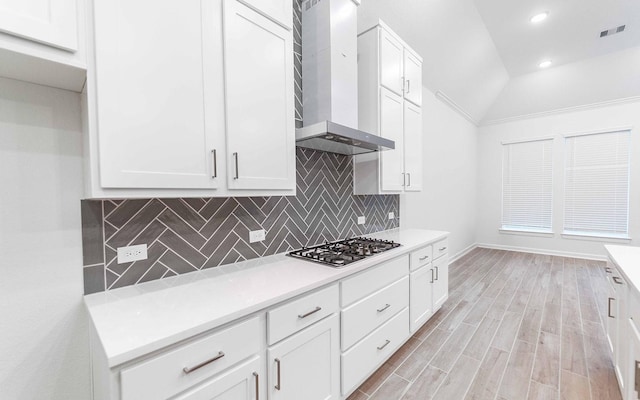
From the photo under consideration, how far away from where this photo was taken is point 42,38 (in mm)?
909

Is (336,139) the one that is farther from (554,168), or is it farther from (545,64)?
(554,168)

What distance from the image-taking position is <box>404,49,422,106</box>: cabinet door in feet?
9.18

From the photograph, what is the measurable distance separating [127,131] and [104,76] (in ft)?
0.69

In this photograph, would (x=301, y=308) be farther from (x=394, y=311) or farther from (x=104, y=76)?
(x=104, y=76)

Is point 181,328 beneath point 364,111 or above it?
beneath

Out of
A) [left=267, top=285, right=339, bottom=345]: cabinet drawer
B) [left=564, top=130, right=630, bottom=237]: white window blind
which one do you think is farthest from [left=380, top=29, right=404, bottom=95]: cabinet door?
[left=564, top=130, right=630, bottom=237]: white window blind

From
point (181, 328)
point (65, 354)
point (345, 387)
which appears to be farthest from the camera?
point (345, 387)

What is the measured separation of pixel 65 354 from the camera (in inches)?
48.2

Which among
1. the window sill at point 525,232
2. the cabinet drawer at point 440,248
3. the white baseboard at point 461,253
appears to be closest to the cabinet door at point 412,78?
the cabinet drawer at point 440,248

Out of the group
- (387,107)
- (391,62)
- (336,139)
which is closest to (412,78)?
(391,62)

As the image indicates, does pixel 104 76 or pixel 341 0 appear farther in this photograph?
pixel 341 0

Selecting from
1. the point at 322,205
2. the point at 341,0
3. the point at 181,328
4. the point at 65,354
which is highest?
the point at 341,0

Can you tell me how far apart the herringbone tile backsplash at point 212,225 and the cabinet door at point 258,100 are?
14.8 inches

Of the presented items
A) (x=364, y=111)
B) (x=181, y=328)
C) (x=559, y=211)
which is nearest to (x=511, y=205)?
(x=559, y=211)
